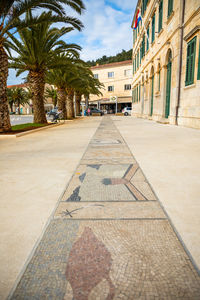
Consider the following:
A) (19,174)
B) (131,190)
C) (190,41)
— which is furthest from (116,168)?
(190,41)

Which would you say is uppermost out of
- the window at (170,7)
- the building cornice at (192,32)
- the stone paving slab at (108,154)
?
the window at (170,7)

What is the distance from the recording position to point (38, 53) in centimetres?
1191

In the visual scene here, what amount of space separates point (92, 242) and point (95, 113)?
125 feet

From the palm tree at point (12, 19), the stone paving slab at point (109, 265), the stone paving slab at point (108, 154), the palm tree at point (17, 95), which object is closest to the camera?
the stone paving slab at point (109, 265)

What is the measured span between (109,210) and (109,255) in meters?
0.61

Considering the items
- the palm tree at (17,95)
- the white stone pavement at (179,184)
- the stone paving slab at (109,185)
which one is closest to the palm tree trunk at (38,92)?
the white stone pavement at (179,184)

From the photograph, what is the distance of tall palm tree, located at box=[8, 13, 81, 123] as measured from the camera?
11440 mm

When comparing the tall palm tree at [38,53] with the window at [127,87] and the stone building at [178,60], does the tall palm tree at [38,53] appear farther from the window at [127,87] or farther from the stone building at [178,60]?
the window at [127,87]

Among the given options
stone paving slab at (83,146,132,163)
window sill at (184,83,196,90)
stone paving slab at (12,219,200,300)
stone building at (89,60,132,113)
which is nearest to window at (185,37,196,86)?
window sill at (184,83,196,90)

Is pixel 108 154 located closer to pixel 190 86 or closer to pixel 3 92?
pixel 3 92

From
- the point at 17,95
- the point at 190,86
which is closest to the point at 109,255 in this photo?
the point at 190,86

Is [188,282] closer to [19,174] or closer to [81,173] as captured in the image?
[81,173]

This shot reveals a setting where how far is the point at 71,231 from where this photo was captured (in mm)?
1621

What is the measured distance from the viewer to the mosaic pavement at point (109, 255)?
1080 mm
